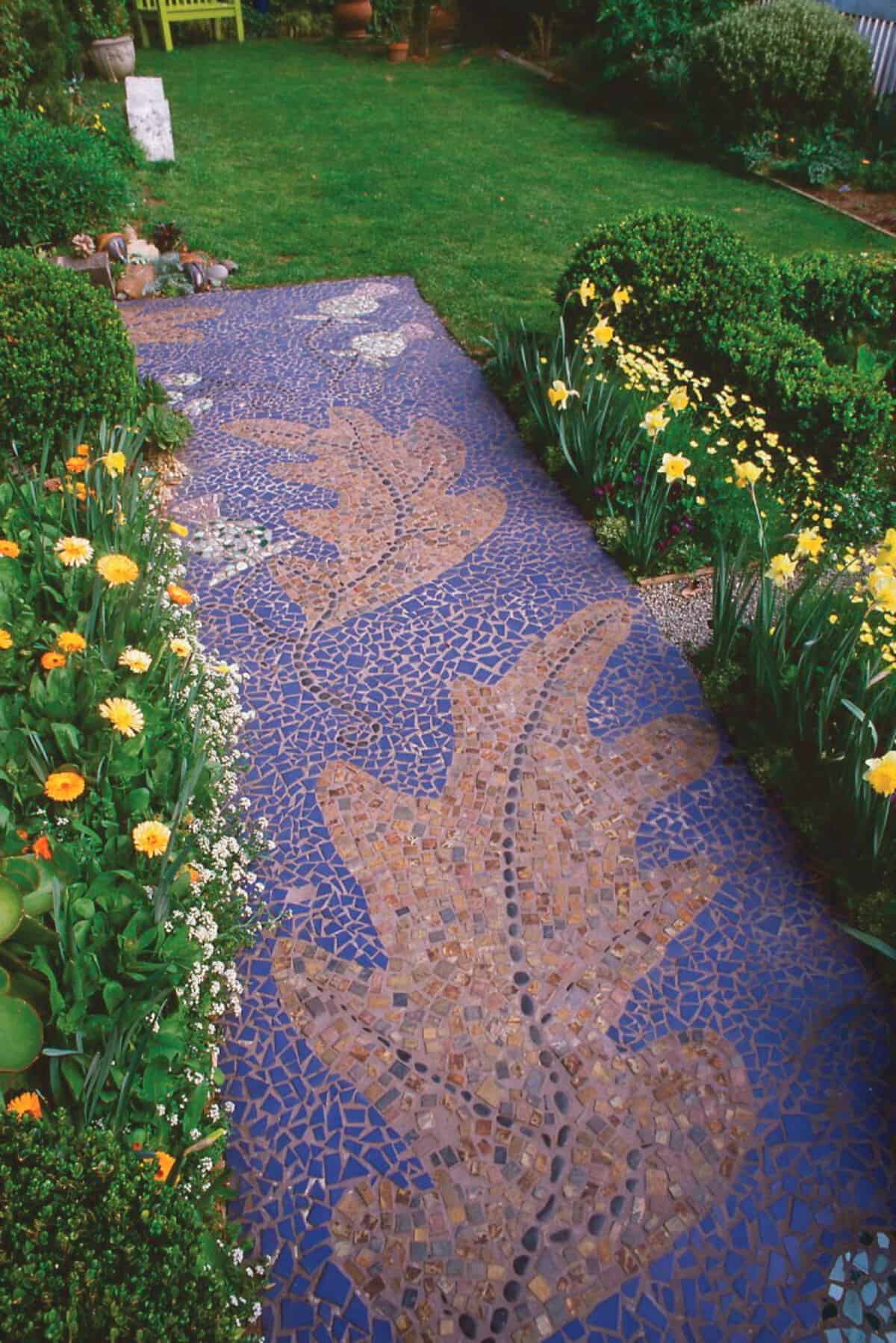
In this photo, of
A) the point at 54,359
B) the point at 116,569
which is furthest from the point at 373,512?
the point at 116,569

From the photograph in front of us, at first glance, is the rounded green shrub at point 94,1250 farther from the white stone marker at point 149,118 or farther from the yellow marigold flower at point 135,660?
the white stone marker at point 149,118

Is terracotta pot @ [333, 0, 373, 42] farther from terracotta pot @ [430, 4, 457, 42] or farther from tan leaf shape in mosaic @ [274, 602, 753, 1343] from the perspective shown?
tan leaf shape in mosaic @ [274, 602, 753, 1343]

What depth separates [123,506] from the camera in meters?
3.77

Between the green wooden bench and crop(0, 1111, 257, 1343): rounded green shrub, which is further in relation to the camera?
the green wooden bench

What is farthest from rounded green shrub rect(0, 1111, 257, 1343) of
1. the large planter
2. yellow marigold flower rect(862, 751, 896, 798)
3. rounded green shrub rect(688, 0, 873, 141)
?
the large planter

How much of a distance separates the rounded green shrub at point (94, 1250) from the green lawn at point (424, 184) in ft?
18.4

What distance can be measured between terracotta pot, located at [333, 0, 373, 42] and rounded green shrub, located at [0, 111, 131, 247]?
9968 millimetres

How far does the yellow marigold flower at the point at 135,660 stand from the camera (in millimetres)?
2863

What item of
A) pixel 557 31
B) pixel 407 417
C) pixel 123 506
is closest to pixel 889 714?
pixel 123 506

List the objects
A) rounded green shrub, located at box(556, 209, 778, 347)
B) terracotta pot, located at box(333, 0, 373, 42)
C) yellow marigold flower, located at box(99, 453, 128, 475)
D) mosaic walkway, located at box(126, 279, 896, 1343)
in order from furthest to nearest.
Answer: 1. terracotta pot, located at box(333, 0, 373, 42)
2. rounded green shrub, located at box(556, 209, 778, 347)
3. yellow marigold flower, located at box(99, 453, 128, 475)
4. mosaic walkway, located at box(126, 279, 896, 1343)

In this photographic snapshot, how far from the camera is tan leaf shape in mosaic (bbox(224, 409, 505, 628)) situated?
4.18 meters

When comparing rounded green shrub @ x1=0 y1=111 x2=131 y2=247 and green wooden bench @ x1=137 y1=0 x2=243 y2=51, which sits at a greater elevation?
green wooden bench @ x1=137 y1=0 x2=243 y2=51

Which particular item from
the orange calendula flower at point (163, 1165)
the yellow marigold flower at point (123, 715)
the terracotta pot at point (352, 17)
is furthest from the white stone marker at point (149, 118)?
the orange calendula flower at point (163, 1165)

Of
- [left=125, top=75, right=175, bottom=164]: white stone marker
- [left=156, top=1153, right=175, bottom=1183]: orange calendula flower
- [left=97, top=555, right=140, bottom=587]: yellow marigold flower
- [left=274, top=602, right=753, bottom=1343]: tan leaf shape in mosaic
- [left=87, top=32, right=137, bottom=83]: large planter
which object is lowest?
[left=274, top=602, right=753, bottom=1343]: tan leaf shape in mosaic
